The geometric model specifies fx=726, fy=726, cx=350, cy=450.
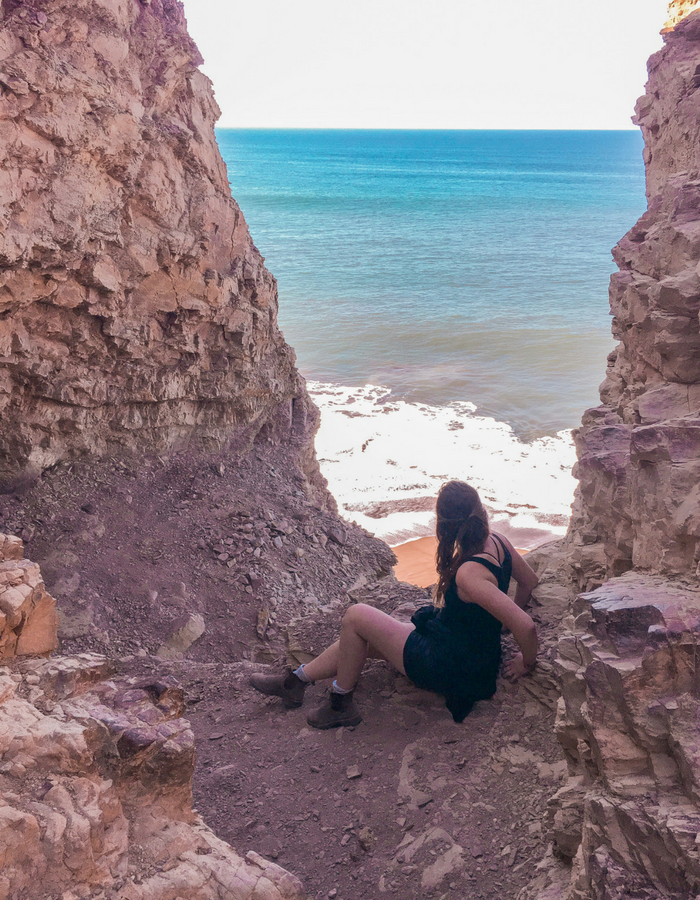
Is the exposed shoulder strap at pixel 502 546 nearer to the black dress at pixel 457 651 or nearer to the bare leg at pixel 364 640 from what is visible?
the black dress at pixel 457 651

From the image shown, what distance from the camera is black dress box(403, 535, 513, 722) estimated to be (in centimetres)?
376

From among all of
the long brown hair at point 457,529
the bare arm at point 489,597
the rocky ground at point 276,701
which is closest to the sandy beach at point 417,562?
the rocky ground at point 276,701

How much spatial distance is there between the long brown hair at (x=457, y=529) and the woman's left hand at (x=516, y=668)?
22.3 inches

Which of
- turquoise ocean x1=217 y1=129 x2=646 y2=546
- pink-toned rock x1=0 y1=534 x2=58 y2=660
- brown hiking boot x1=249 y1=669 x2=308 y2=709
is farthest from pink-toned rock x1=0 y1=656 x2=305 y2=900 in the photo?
turquoise ocean x1=217 y1=129 x2=646 y2=546

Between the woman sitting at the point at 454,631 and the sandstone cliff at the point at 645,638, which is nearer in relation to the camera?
the sandstone cliff at the point at 645,638

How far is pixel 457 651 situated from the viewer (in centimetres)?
380

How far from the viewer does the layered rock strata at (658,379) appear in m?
2.77

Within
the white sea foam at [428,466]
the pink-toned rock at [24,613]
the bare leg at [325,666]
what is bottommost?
the white sea foam at [428,466]

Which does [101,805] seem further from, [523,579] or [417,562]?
[417,562]

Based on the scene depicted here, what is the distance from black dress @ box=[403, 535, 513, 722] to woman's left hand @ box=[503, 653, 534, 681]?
143 mm

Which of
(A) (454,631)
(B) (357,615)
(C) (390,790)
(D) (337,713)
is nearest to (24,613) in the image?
(B) (357,615)

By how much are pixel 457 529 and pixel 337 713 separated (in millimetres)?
1264

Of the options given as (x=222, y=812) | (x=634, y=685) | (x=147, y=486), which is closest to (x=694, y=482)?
(x=634, y=685)

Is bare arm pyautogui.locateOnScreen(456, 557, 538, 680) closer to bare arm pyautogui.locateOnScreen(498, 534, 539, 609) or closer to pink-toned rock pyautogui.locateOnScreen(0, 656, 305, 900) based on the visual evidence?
bare arm pyautogui.locateOnScreen(498, 534, 539, 609)
